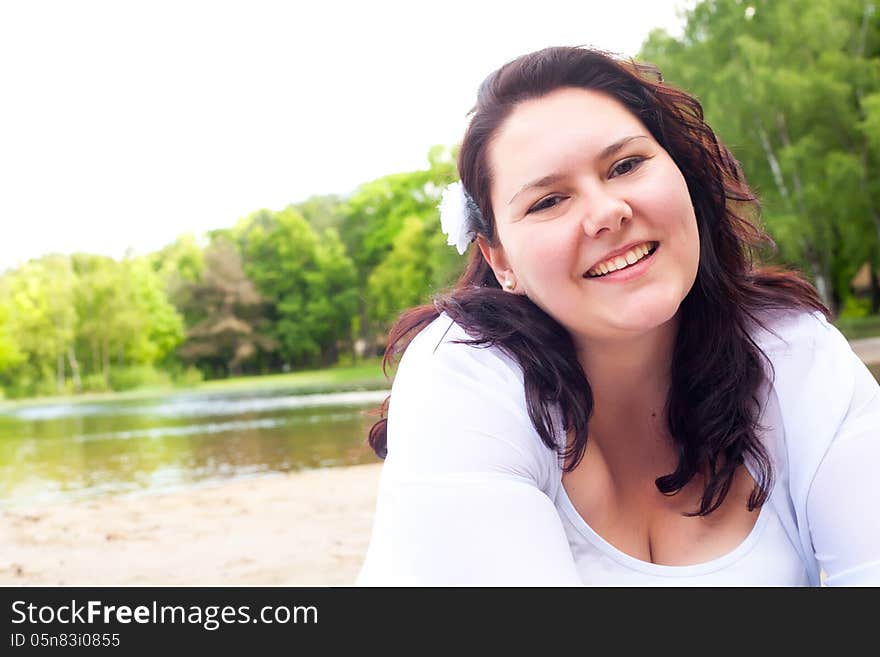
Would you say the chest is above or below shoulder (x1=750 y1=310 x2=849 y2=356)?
below

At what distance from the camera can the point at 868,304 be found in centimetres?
2661

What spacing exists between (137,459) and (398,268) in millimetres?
25070

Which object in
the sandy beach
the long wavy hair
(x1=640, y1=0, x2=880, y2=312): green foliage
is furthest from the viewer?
(x1=640, y1=0, x2=880, y2=312): green foliage

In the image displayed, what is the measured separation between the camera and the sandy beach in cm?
398

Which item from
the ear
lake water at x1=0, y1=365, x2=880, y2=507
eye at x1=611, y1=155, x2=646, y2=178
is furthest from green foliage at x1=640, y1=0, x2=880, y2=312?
eye at x1=611, y1=155, x2=646, y2=178

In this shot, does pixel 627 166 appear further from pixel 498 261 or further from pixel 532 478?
pixel 532 478

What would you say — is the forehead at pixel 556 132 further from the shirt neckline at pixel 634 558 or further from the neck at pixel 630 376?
the shirt neckline at pixel 634 558

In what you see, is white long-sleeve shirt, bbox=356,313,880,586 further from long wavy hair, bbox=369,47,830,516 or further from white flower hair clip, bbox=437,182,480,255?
white flower hair clip, bbox=437,182,480,255

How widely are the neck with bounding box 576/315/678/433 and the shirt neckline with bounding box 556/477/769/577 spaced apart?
0.62 feet

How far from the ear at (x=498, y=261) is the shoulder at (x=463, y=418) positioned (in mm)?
178

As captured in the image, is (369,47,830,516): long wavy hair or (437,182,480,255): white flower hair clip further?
(437,182,480,255): white flower hair clip

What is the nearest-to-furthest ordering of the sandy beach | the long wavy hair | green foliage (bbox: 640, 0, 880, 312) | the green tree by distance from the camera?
1. the long wavy hair
2. the sandy beach
3. green foliage (bbox: 640, 0, 880, 312)
4. the green tree

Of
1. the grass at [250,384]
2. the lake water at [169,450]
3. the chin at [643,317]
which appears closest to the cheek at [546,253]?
the chin at [643,317]
